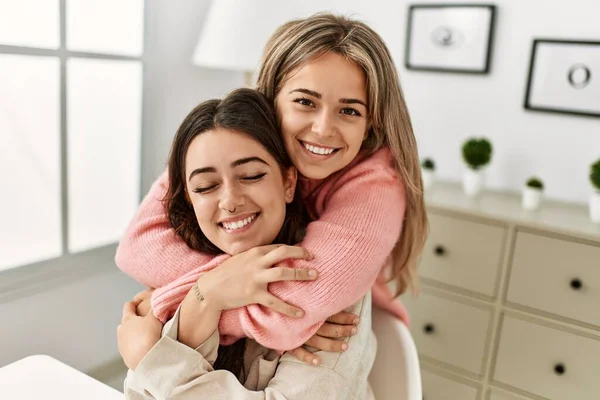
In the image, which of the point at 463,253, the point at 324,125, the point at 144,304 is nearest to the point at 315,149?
the point at 324,125

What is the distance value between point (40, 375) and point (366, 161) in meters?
0.90

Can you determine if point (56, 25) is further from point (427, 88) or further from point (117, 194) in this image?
point (427, 88)

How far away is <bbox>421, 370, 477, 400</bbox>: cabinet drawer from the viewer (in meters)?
1.93

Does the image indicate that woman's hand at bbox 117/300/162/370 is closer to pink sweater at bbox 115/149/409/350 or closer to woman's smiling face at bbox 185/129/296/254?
pink sweater at bbox 115/149/409/350

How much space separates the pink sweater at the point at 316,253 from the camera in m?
1.00

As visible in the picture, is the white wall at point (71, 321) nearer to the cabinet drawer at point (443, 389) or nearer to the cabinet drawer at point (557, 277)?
the cabinet drawer at point (443, 389)

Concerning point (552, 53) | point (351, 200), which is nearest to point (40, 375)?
point (351, 200)

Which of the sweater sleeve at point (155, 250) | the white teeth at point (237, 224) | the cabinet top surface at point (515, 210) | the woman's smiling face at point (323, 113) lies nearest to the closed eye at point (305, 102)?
the woman's smiling face at point (323, 113)

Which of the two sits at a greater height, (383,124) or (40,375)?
(383,124)

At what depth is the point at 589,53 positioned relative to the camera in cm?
193

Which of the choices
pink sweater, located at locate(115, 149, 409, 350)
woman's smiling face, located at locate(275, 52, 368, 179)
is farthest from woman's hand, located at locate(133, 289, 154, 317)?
woman's smiling face, located at locate(275, 52, 368, 179)

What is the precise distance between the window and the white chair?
119 centimetres

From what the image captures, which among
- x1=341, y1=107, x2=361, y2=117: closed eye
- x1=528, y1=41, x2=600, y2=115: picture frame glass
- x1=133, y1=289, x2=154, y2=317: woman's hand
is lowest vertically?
x1=133, y1=289, x2=154, y2=317: woman's hand

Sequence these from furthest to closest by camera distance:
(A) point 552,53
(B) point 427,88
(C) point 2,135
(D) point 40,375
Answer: (B) point 427,88, (A) point 552,53, (C) point 2,135, (D) point 40,375
